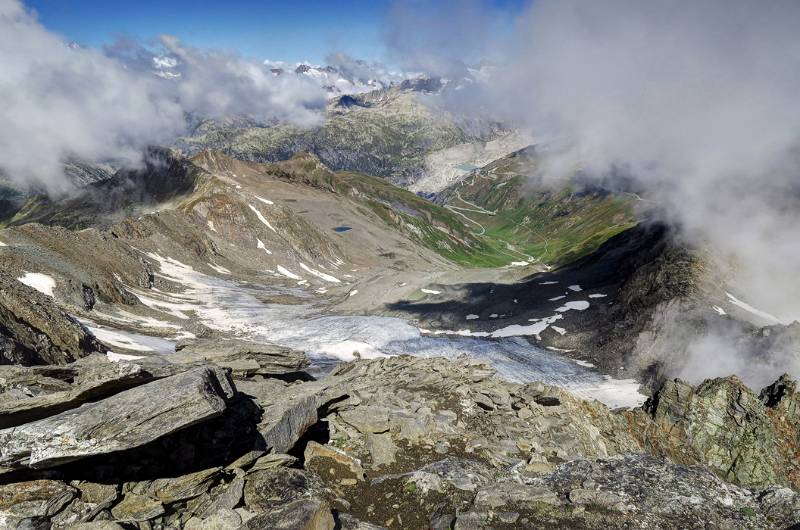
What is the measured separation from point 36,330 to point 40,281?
2517 centimetres

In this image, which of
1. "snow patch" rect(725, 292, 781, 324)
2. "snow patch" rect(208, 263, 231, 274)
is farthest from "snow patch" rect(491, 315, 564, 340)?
"snow patch" rect(208, 263, 231, 274)

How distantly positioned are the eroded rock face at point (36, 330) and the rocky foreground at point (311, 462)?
16717 mm

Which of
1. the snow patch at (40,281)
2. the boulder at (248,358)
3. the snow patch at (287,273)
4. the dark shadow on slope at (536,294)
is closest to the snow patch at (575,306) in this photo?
the dark shadow on slope at (536,294)

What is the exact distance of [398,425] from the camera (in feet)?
77.9

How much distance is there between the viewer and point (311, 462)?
1938cm

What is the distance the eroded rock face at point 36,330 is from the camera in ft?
108

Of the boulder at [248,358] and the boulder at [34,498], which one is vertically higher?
the boulder at [34,498]

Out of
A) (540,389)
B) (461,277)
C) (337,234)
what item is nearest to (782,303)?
(461,277)

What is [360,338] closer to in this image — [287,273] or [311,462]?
[311,462]

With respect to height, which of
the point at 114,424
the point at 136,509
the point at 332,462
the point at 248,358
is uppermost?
the point at 114,424

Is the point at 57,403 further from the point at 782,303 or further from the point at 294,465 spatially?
the point at 782,303

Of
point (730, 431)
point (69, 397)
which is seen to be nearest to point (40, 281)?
point (69, 397)

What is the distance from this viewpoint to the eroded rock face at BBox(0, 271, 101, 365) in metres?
32.8

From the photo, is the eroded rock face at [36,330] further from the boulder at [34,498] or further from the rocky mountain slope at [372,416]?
the boulder at [34,498]
